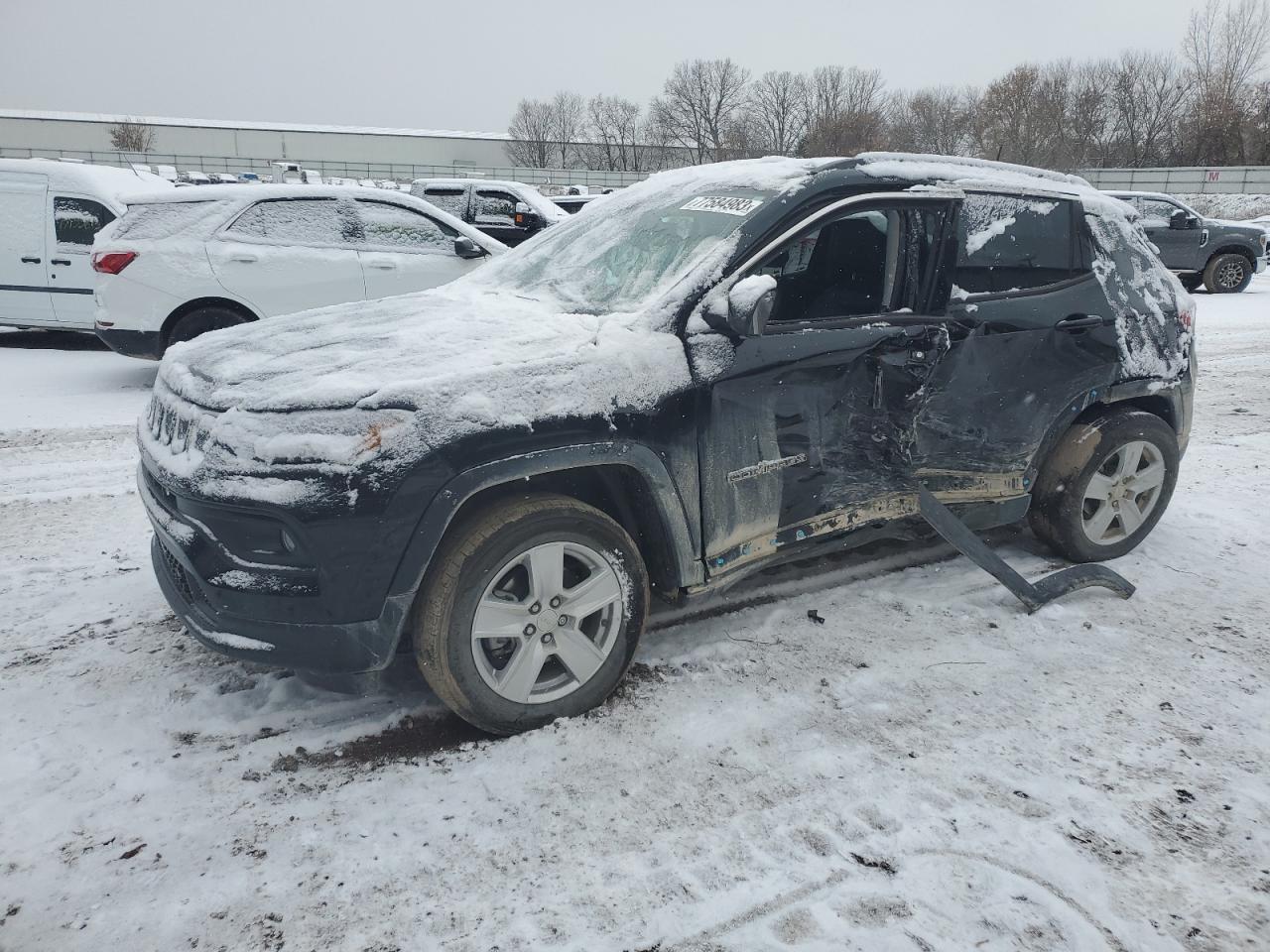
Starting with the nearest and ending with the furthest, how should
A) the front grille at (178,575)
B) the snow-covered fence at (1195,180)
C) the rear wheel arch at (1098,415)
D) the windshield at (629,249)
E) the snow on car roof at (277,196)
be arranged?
the front grille at (178,575) → the windshield at (629,249) → the rear wheel arch at (1098,415) → the snow on car roof at (277,196) → the snow-covered fence at (1195,180)

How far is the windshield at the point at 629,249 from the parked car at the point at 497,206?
8.65 m

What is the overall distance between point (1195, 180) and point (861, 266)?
5089 cm

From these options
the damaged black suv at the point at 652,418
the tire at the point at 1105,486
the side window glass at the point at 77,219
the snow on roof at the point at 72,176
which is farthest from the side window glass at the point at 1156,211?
the side window glass at the point at 77,219

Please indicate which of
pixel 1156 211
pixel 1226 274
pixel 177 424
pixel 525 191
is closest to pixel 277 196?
pixel 177 424

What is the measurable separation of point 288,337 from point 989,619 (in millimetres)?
3065

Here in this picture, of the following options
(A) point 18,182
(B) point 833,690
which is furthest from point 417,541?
(A) point 18,182

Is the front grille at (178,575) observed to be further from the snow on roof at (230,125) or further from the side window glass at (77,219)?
the snow on roof at (230,125)

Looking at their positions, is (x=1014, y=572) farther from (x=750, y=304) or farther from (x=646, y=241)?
(x=646, y=241)

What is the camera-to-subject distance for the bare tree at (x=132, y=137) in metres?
A: 70.3

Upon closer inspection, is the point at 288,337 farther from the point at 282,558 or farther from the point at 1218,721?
the point at 1218,721

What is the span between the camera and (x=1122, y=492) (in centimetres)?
427

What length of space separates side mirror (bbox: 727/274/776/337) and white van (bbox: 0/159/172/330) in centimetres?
796

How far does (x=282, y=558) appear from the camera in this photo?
2506mm

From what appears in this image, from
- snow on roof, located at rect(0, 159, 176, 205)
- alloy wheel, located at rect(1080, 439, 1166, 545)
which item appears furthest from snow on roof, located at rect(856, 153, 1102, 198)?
snow on roof, located at rect(0, 159, 176, 205)
